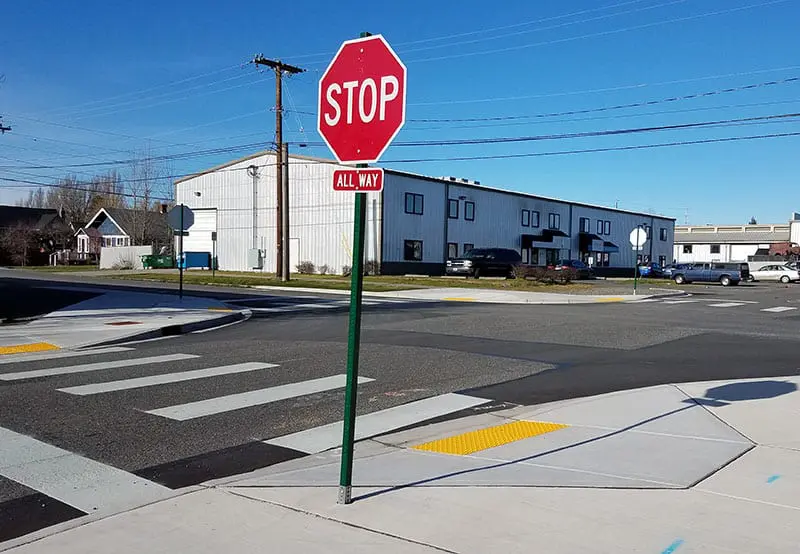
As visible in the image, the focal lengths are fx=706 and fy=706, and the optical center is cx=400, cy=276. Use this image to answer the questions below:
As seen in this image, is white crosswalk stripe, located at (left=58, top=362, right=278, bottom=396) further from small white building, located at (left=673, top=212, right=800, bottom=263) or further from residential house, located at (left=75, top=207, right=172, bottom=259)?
small white building, located at (left=673, top=212, right=800, bottom=263)

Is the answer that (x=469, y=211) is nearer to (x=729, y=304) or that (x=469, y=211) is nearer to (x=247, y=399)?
(x=729, y=304)

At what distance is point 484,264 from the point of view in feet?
138

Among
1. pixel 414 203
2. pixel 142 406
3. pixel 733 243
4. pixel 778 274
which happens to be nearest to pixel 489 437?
pixel 142 406

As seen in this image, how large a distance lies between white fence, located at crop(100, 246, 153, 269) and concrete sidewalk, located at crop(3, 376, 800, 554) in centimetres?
5876

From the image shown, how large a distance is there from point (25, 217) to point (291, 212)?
50773mm

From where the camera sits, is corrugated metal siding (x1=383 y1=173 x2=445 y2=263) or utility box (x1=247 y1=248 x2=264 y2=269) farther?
utility box (x1=247 y1=248 x2=264 y2=269)

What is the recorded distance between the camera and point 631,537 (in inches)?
154

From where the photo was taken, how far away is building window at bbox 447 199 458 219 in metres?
51.0

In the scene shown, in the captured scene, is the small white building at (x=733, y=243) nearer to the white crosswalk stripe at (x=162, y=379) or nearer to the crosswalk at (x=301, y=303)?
the crosswalk at (x=301, y=303)

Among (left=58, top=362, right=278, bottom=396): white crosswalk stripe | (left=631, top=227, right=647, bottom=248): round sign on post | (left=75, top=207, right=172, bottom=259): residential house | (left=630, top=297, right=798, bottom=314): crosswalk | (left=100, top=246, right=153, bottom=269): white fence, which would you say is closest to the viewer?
(left=58, top=362, right=278, bottom=396): white crosswalk stripe

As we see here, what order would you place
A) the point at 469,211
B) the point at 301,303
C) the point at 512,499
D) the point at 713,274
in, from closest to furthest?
1. the point at 512,499
2. the point at 301,303
3. the point at 713,274
4. the point at 469,211

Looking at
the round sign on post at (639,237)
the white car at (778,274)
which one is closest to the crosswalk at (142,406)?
the round sign on post at (639,237)

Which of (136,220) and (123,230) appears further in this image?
(123,230)

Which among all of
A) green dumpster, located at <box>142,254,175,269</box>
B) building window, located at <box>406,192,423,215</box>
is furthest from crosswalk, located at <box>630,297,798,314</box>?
green dumpster, located at <box>142,254,175,269</box>
